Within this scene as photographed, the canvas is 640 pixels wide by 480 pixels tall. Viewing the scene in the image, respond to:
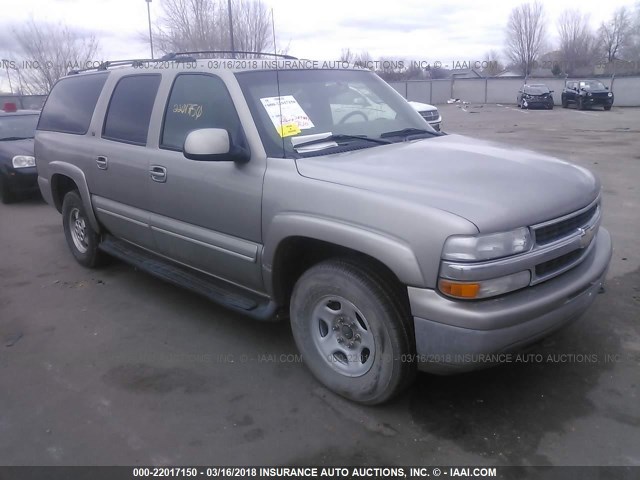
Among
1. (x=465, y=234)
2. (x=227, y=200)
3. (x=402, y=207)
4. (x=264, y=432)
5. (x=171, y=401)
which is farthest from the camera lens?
(x=227, y=200)

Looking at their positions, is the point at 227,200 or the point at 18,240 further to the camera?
the point at 18,240

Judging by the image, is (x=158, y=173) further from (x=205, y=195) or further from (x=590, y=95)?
(x=590, y=95)

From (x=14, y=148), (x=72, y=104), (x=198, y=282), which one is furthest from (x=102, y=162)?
(x=14, y=148)

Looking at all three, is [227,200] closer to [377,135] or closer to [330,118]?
[330,118]

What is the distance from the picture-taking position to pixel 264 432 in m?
2.84

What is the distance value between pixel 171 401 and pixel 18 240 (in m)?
4.61

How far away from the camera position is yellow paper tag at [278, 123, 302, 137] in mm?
3285

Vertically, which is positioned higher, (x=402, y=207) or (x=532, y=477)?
(x=402, y=207)

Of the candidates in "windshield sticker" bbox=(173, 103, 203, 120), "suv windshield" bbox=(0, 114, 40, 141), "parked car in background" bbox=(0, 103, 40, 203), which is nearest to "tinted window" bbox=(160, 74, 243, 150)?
"windshield sticker" bbox=(173, 103, 203, 120)

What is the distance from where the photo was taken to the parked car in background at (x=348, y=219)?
2479mm

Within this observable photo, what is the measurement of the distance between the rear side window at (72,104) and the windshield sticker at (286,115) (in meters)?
2.14

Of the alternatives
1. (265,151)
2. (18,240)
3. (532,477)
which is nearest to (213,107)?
(265,151)

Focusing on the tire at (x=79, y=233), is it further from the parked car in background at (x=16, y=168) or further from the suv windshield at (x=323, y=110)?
the parked car in background at (x=16, y=168)

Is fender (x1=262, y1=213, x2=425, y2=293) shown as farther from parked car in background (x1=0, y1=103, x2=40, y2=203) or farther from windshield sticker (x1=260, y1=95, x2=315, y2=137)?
parked car in background (x1=0, y1=103, x2=40, y2=203)
